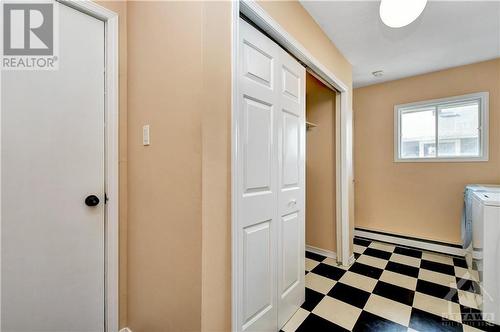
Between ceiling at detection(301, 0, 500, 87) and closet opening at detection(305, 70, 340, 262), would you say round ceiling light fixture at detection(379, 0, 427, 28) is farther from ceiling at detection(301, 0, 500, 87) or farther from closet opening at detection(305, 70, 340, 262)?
closet opening at detection(305, 70, 340, 262)

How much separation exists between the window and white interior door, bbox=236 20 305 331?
7.49ft

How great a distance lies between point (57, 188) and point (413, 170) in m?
3.85

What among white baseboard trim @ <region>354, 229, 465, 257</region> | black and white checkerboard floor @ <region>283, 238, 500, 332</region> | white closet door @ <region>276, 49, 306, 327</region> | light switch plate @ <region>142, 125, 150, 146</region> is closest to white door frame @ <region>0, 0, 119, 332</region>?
light switch plate @ <region>142, 125, 150, 146</region>

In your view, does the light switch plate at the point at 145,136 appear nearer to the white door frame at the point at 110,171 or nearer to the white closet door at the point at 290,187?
the white door frame at the point at 110,171

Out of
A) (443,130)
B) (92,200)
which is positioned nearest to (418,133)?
(443,130)

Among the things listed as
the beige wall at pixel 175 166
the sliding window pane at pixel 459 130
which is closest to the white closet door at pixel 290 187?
the beige wall at pixel 175 166

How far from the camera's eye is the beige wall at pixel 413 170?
2536mm

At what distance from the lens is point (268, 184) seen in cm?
135

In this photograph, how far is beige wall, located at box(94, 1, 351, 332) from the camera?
0.96 metres

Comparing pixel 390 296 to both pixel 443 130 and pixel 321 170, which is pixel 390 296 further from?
pixel 443 130

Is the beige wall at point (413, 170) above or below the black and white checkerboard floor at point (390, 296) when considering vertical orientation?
above

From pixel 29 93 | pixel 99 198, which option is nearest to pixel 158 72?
pixel 29 93

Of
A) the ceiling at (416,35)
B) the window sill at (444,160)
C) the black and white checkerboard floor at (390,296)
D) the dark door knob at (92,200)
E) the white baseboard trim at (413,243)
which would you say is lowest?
the black and white checkerboard floor at (390,296)

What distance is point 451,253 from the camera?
2.64m
